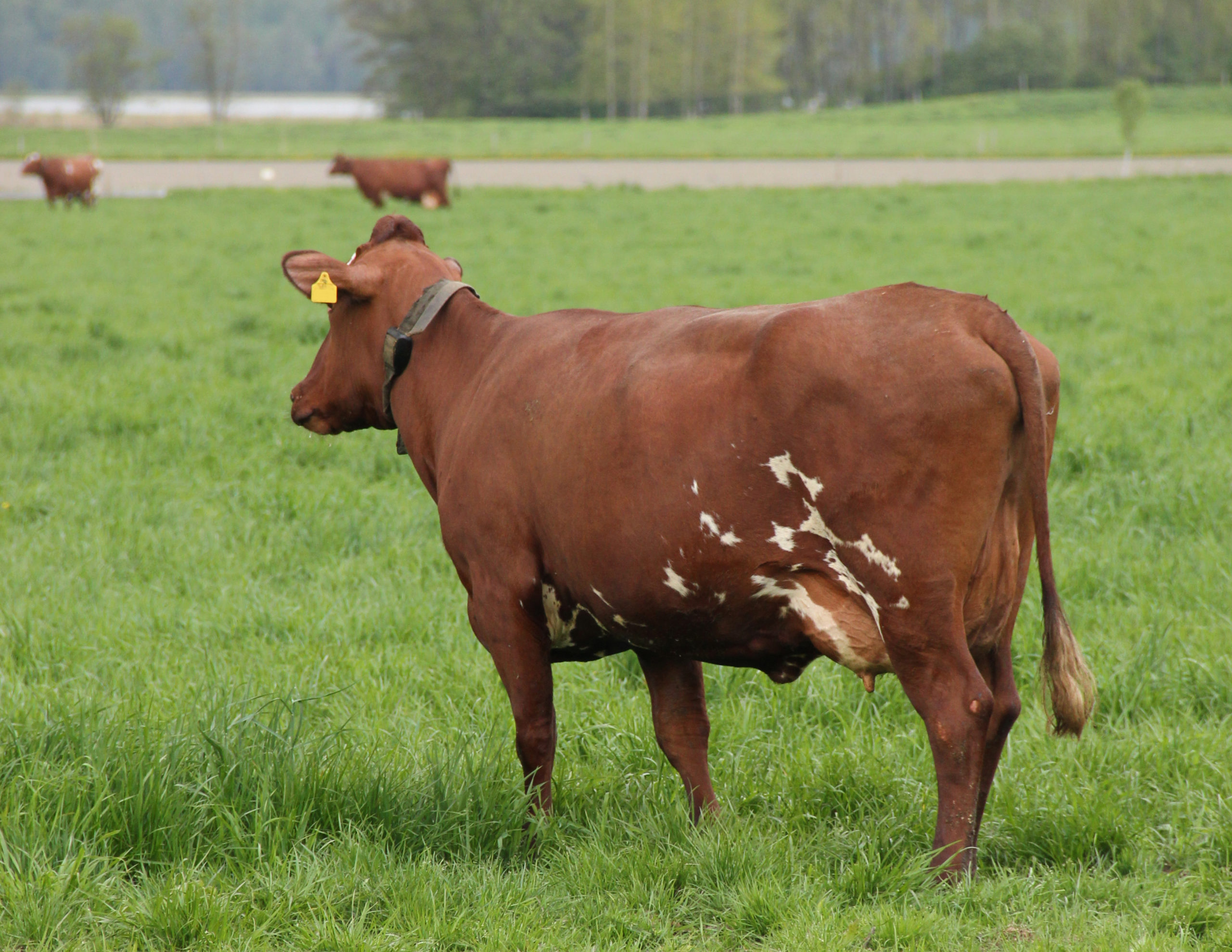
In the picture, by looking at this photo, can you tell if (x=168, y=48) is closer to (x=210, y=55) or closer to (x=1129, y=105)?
(x=210, y=55)

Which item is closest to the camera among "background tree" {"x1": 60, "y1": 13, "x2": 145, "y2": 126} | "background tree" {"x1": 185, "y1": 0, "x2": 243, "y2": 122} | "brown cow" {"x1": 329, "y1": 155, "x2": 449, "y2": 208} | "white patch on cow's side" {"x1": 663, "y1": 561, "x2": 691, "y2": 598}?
"white patch on cow's side" {"x1": 663, "y1": 561, "x2": 691, "y2": 598}

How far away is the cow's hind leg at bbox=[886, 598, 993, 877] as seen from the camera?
8.89 ft

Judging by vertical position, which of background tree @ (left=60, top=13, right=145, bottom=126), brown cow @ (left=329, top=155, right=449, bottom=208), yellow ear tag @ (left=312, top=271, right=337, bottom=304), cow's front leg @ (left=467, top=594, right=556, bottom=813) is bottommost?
cow's front leg @ (left=467, top=594, right=556, bottom=813)

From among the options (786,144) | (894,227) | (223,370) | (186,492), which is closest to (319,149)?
(786,144)

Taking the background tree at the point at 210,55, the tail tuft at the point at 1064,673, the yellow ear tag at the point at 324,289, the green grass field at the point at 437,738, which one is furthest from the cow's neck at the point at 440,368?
the background tree at the point at 210,55

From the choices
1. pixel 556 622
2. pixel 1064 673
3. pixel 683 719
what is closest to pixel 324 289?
pixel 556 622

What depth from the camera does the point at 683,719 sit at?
3557 millimetres

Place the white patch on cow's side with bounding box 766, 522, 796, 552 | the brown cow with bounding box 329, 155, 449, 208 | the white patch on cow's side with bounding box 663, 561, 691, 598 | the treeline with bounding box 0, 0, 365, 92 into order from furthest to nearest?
the treeline with bounding box 0, 0, 365, 92
the brown cow with bounding box 329, 155, 449, 208
the white patch on cow's side with bounding box 663, 561, 691, 598
the white patch on cow's side with bounding box 766, 522, 796, 552

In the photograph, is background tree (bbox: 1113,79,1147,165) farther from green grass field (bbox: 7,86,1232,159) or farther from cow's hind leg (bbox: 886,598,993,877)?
cow's hind leg (bbox: 886,598,993,877)

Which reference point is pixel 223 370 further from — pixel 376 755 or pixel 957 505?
pixel 957 505

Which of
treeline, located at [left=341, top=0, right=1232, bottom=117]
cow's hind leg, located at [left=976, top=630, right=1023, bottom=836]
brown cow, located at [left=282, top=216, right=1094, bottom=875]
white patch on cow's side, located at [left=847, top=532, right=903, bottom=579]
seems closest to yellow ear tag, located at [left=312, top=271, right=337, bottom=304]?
brown cow, located at [left=282, top=216, right=1094, bottom=875]

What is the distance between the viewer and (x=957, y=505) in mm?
2691

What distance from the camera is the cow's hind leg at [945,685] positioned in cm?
271

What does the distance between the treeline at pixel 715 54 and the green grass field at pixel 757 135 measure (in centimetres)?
890
